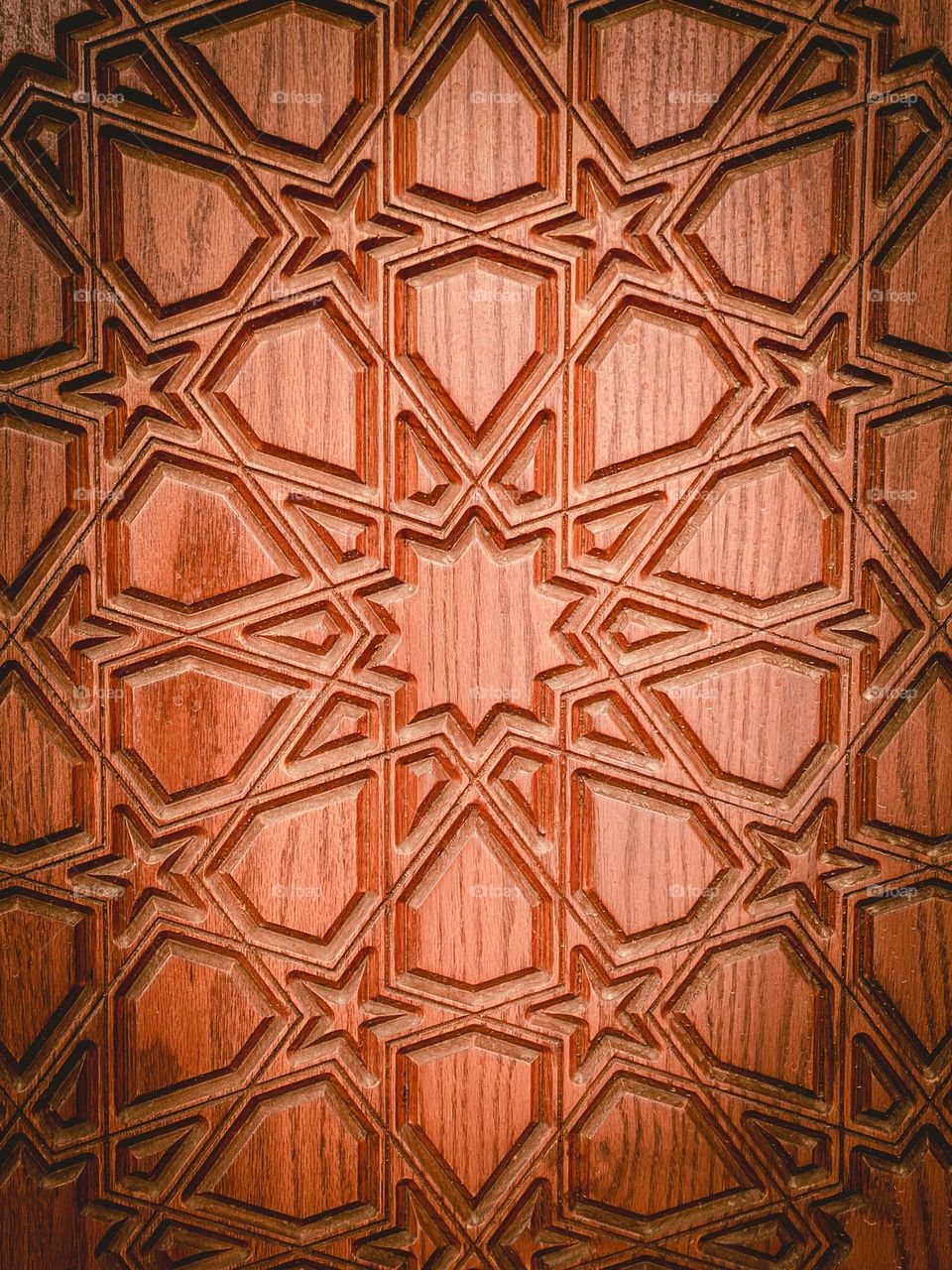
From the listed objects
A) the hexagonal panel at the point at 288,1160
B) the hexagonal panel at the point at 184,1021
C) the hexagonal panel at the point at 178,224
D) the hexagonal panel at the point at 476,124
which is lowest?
the hexagonal panel at the point at 288,1160

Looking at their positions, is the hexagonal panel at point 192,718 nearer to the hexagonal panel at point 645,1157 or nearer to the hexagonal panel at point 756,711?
the hexagonal panel at point 756,711

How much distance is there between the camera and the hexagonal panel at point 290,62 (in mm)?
1176

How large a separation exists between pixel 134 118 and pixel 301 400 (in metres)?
0.46

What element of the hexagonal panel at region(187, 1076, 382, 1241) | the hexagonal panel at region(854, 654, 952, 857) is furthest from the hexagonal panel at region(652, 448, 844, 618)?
the hexagonal panel at region(187, 1076, 382, 1241)

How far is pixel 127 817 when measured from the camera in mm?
1250

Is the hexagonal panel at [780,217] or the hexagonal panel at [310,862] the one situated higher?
the hexagonal panel at [780,217]

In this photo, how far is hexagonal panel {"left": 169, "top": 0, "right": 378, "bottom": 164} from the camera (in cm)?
118

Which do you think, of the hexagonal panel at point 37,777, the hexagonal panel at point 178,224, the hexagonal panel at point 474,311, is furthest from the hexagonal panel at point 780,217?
the hexagonal panel at point 37,777

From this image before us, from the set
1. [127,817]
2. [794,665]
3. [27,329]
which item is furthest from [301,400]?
[794,665]

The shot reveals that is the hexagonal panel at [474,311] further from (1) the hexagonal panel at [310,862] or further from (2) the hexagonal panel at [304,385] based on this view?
(1) the hexagonal panel at [310,862]

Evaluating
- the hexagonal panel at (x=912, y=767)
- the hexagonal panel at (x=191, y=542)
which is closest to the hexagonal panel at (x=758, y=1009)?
the hexagonal panel at (x=912, y=767)

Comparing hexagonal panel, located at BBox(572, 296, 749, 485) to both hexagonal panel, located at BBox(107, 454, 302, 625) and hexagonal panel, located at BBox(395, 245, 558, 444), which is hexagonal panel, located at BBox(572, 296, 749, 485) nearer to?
hexagonal panel, located at BBox(395, 245, 558, 444)

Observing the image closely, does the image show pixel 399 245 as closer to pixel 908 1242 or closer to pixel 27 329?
pixel 27 329

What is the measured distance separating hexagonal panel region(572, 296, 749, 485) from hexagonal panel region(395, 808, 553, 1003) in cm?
57
